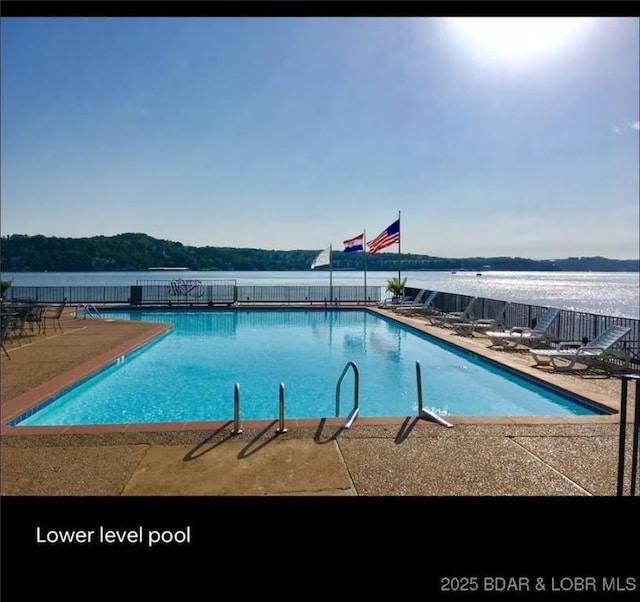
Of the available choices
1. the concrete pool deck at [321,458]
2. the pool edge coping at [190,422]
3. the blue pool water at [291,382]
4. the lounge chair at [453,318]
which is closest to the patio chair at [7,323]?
the blue pool water at [291,382]

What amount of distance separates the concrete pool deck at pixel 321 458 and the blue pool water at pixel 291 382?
1.33 meters

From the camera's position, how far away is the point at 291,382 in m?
8.62

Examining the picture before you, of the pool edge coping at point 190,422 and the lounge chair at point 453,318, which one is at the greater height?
the lounge chair at point 453,318

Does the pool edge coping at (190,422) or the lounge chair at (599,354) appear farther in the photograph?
the lounge chair at (599,354)

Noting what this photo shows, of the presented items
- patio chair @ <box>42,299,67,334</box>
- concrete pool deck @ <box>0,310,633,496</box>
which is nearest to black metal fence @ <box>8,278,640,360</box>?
patio chair @ <box>42,299,67,334</box>

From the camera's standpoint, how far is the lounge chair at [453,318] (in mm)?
14184

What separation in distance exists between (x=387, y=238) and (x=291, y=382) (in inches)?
521

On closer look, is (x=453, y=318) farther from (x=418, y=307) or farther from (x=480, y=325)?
(x=418, y=307)

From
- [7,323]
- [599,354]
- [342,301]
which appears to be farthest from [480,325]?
[7,323]

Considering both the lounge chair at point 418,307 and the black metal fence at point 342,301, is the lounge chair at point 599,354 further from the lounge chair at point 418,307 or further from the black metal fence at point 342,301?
the lounge chair at point 418,307

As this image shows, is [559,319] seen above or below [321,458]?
above
